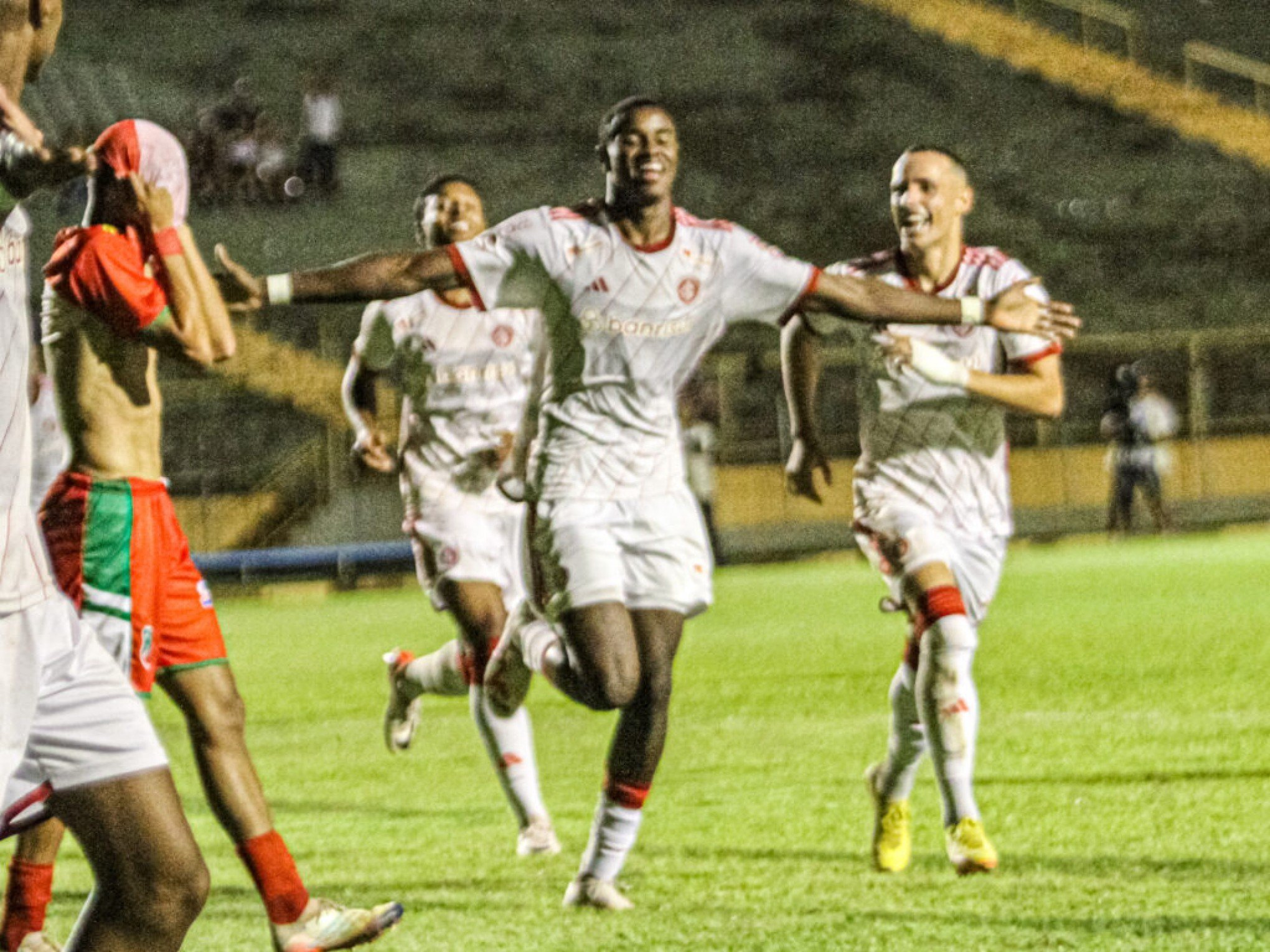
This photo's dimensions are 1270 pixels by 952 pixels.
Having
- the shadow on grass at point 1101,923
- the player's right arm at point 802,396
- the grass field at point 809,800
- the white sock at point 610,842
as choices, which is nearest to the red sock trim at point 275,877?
the grass field at point 809,800

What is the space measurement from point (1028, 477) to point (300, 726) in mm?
14560

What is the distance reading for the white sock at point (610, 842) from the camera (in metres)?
6.40

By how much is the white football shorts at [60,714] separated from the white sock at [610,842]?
282 centimetres

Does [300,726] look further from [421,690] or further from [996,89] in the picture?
[996,89]

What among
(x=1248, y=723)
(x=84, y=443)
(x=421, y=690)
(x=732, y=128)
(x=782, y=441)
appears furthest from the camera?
(x=732, y=128)

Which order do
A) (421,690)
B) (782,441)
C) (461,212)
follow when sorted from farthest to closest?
(782,441) < (421,690) < (461,212)

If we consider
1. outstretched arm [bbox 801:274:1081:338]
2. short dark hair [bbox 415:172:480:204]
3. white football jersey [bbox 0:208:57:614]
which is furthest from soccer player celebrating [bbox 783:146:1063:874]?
white football jersey [bbox 0:208:57:614]

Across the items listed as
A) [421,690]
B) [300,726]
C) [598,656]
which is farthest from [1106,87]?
[598,656]

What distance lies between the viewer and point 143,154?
480 centimetres

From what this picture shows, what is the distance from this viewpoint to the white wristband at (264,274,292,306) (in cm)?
521

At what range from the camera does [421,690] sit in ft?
28.9

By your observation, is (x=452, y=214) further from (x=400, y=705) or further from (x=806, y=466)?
(x=400, y=705)

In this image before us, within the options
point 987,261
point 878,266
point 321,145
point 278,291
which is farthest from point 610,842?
point 321,145

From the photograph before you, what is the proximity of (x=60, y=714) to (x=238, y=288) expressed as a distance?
5.72 ft
